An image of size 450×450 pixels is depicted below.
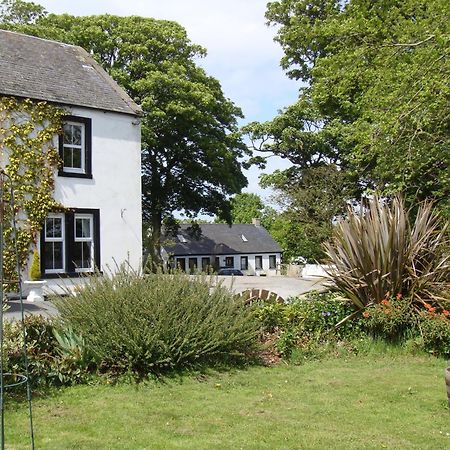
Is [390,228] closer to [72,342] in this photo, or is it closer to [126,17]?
[72,342]

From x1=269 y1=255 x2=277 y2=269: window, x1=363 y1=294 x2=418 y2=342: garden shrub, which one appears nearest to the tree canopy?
x1=363 y1=294 x2=418 y2=342: garden shrub

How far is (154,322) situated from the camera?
7672 millimetres

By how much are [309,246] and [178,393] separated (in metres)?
28.5

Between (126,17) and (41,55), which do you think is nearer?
(41,55)

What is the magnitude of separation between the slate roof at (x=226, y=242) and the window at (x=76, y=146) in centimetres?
4239

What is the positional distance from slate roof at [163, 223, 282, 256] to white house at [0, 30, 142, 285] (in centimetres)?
4145

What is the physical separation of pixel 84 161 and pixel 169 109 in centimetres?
1372

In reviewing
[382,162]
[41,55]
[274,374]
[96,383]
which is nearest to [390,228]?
[274,374]

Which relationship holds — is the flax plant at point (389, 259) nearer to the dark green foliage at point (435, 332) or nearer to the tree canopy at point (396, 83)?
the dark green foliage at point (435, 332)

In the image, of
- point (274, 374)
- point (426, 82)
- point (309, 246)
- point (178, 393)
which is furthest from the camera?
point (309, 246)

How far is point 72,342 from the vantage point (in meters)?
7.62

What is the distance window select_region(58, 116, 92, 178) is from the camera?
56.4 ft

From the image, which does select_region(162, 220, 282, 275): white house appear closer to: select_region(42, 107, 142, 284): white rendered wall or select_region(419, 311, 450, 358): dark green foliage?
select_region(42, 107, 142, 284): white rendered wall

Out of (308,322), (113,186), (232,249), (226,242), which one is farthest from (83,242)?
(226,242)
